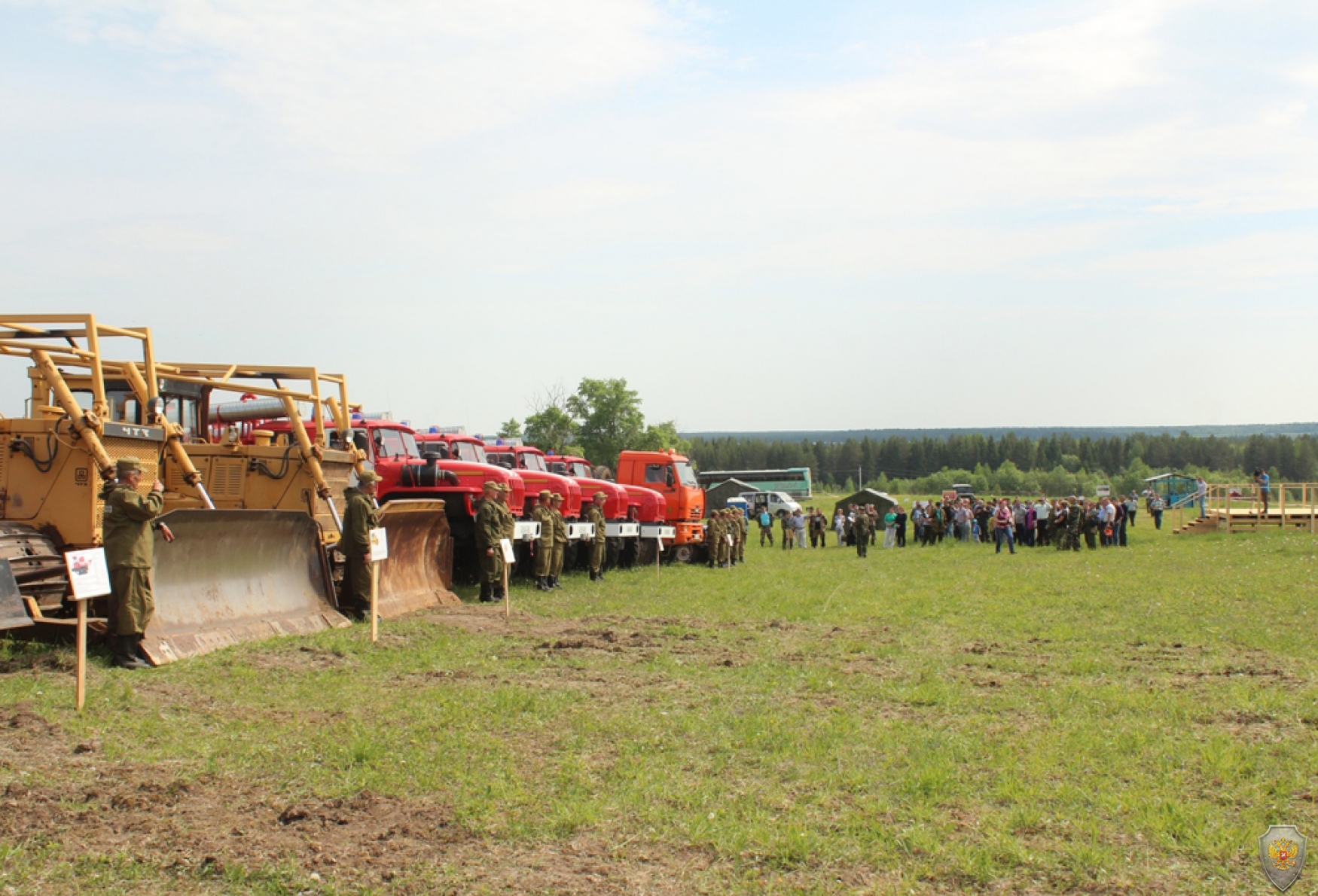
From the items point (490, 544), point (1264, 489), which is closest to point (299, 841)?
point (490, 544)

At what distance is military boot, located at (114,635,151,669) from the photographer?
8.82 metres

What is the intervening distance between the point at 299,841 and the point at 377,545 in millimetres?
6374

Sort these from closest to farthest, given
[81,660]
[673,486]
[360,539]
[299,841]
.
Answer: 1. [299,841]
2. [81,660]
3. [360,539]
4. [673,486]

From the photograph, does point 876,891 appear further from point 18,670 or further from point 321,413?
point 321,413

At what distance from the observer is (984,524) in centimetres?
3709

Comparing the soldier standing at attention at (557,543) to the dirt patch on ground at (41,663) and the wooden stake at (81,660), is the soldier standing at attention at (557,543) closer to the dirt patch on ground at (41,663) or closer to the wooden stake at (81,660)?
the dirt patch on ground at (41,663)

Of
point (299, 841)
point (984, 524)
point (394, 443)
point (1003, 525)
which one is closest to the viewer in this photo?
point (299, 841)

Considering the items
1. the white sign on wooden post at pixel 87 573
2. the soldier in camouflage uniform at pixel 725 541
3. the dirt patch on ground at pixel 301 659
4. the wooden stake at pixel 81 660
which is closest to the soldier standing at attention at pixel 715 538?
the soldier in camouflage uniform at pixel 725 541

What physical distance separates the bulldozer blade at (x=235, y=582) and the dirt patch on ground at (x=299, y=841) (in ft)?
11.5

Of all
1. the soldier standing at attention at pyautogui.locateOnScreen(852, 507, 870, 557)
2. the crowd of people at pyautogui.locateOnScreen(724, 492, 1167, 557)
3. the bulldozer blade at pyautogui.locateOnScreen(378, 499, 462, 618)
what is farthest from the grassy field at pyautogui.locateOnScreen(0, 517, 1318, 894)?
the soldier standing at attention at pyautogui.locateOnScreen(852, 507, 870, 557)

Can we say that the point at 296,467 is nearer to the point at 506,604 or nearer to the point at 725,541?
the point at 506,604

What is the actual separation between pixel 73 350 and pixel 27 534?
1.97 m

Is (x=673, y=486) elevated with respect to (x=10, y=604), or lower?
elevated

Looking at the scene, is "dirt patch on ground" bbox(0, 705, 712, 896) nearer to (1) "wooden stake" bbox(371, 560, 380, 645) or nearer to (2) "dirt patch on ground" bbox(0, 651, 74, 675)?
(2) "dirt patch on ground" bbox(0, 651, 74, 675)
